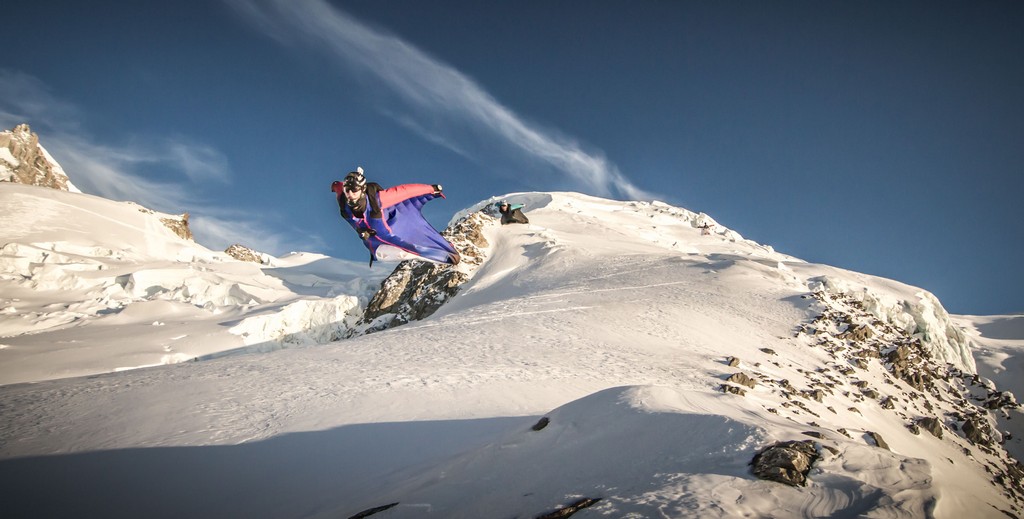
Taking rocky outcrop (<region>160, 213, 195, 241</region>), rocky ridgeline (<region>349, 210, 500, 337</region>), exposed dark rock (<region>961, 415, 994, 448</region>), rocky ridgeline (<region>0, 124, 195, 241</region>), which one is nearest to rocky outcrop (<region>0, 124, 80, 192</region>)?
rocky ridgeline (<region>0, 124, 195, 241</region>)

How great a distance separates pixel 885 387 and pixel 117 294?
2069 inches

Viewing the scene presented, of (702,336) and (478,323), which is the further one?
(478,323)

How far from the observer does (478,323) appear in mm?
18828

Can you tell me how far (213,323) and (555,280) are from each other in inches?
1068

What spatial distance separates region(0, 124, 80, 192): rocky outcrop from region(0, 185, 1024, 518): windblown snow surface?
44.8 m

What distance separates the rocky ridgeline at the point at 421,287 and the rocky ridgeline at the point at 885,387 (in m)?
27.6

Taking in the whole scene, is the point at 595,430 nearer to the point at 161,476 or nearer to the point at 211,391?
the point at 161,476

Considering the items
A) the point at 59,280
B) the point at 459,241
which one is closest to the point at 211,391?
the point at 459,241

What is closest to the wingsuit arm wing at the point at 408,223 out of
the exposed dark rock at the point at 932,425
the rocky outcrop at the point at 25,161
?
the exposed dark rock at the point at 932,425

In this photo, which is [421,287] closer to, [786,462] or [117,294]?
[117,294]

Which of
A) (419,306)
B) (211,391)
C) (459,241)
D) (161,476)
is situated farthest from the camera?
(459,241)

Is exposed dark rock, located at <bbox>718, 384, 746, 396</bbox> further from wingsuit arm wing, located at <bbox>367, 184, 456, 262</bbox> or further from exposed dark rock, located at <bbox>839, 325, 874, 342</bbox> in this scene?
exposed dark rock, located at <bbox>839, 325, 874, 342</bbox>

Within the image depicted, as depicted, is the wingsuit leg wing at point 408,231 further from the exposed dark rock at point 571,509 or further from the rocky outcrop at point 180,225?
the rocky outcrop at point 180,225

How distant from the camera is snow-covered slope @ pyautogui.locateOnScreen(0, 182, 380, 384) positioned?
22.3 metres
